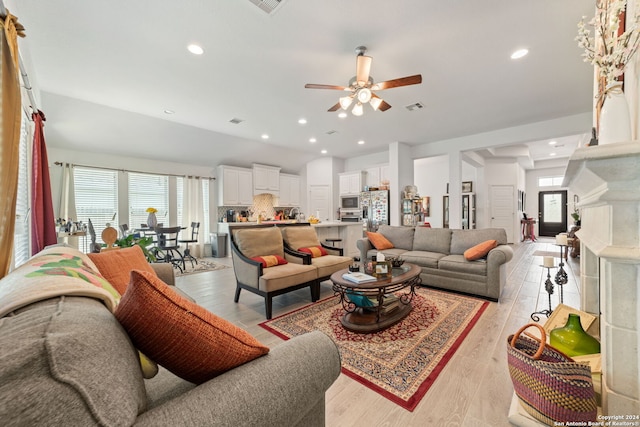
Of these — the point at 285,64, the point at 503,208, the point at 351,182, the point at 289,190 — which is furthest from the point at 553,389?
the point at 503,208

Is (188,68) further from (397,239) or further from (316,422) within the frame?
(397,239)

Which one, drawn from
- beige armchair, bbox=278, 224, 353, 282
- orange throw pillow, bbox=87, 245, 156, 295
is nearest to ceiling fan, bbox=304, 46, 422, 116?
beige armchair, bbox=278, 224, 353, 282

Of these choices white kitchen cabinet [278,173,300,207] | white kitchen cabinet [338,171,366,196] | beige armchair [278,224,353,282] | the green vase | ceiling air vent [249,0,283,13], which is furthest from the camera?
white kitchen cabinet [278,173,300,207]

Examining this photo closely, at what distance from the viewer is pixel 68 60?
116 inches

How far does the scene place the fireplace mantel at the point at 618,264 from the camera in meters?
0.88

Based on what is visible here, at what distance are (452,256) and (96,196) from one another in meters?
7.30

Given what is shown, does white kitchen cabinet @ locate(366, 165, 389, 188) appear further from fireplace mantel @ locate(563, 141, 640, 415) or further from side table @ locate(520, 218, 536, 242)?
fireplace mantel @ locate(563, 141, 640, 415)

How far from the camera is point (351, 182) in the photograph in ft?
26.4

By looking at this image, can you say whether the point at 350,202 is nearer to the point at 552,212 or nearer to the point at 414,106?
the point at 414,106

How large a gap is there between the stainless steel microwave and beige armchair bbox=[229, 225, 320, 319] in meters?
4.65

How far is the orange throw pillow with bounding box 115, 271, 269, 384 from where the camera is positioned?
2.37ft

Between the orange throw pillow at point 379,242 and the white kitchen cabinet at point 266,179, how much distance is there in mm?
4232

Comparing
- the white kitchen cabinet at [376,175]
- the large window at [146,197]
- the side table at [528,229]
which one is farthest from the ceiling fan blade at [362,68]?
the side table at [528,229]

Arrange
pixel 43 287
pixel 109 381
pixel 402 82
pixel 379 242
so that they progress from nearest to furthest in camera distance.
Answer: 1. pixel 109 381
2. pixel 43 287
3. pixel 402 82
4. pixel 379 242
